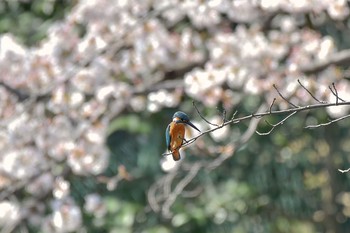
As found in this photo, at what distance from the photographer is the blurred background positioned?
19.8 feet

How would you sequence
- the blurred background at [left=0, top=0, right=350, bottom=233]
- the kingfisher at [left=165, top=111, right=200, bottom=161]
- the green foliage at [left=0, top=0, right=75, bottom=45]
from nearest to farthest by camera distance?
the kingfisher at [left=165, top=111, right=200, bottom=161]
the blurred background at [left=0, top=0, right=350, bottom=233]
the green foliage at [left=0, top=0, right=75, bottom=45]

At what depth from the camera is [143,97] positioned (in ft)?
21.2

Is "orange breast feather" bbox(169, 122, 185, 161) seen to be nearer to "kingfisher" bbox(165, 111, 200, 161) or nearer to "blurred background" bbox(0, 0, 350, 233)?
"kingfisher" bbox(165, 111, 200, 161)

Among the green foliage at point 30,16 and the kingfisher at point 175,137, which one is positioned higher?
the green foliage at point 30,16

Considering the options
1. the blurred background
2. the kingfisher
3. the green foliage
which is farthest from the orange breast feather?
the green foliage

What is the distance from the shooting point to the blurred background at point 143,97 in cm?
603

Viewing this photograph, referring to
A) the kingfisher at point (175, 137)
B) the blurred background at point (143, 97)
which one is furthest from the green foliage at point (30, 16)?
the kingfisher at point (175, 137)

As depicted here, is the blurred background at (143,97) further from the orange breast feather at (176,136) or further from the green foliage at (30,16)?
the orange breast feather at (176,136)

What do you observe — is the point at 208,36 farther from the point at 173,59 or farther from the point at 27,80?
the point at 27,80

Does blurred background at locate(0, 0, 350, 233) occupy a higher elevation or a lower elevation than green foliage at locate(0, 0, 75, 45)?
lower

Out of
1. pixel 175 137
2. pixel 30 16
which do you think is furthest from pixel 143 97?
pixel 175 137

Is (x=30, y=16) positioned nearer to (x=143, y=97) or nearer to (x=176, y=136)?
(x=143, y=97)

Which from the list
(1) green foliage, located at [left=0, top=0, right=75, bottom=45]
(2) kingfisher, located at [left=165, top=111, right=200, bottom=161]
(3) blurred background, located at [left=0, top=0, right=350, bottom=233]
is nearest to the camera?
(2) kingfisher, located at [left=165, top=111, right=200, bottom=161]

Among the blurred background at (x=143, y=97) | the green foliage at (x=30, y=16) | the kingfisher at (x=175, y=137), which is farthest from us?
the green foliage at (x=30, y=16)
